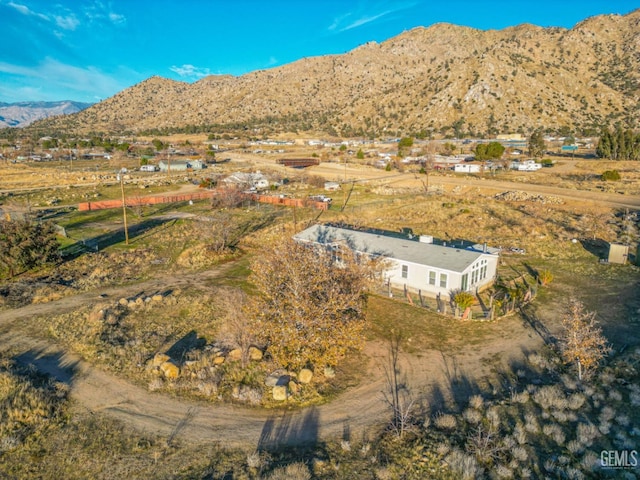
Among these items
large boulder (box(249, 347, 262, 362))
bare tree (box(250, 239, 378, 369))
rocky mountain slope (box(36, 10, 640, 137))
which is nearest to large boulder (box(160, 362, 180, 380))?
large boulder (box(249, 347, 262, 362))

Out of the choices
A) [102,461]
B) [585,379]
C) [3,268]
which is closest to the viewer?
[102,461]

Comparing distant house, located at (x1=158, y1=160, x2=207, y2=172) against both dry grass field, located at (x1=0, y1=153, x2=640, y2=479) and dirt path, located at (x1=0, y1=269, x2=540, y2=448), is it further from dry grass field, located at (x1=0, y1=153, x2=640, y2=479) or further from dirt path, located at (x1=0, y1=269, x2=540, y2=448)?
dirt path, located at (x1=0, y1=269, x2=540, y2=448)

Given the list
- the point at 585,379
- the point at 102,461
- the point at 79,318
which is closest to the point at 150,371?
the point at 102,461

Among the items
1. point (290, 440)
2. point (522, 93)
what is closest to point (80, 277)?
point (290, 440)

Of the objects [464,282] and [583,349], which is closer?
[583,349]

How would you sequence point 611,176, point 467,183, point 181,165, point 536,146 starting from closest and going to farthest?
point 611,176
point 467,183
point 536,146
point 181,165

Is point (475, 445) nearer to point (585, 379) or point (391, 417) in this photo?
point (391, 417)

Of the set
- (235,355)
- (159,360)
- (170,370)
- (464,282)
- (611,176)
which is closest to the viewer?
(170,370)

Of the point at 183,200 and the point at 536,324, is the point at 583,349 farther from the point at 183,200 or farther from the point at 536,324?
the point at 183,200
